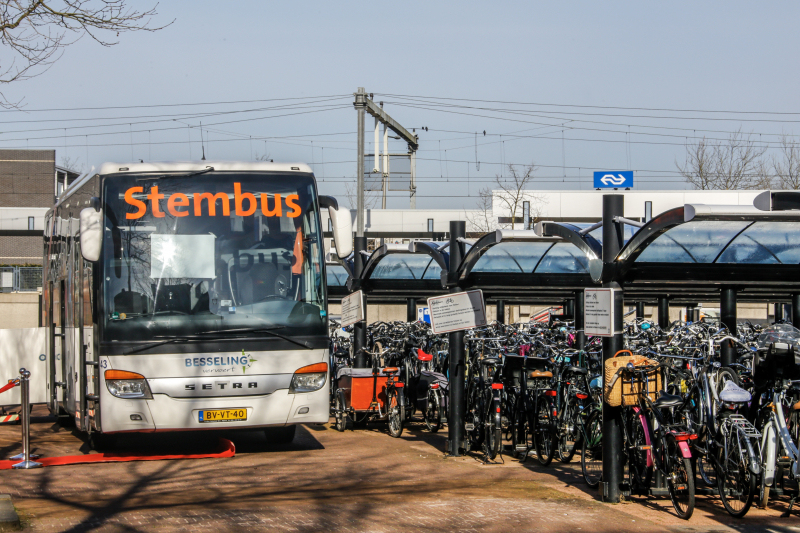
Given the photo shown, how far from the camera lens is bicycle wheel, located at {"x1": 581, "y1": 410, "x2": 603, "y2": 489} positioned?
805cm

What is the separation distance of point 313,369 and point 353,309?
13.1 feet

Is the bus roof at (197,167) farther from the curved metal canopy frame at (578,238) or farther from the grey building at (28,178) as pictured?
the grey building at (28,178)

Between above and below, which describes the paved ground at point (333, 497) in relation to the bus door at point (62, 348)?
below

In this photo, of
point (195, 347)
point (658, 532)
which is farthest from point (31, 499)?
point (658, 532)

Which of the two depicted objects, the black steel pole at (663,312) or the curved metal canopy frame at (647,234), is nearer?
the curved metal canopy frame at (647,234)

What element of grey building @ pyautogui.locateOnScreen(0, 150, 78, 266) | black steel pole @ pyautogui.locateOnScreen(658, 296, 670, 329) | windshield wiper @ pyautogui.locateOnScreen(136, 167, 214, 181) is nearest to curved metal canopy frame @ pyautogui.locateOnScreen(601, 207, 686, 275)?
windshield wiper @ pyautogui.locateOnScreen(136, 167, 214, 181)

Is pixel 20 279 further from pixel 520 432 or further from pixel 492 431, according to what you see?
pixel 492 431

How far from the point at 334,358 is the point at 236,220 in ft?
23.2

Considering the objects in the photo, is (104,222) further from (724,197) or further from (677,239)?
(724,197)

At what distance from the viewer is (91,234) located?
8.99 m

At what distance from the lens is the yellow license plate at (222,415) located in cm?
930

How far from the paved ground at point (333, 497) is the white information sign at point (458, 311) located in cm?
153

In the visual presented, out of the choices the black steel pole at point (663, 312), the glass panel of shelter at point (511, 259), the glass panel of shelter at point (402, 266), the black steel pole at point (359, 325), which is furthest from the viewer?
the black steel pole at point (663, 312)

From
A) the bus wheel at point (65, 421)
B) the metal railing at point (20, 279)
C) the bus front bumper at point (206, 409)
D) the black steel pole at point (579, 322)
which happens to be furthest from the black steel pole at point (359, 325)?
the metal railing at point (20, 279)
